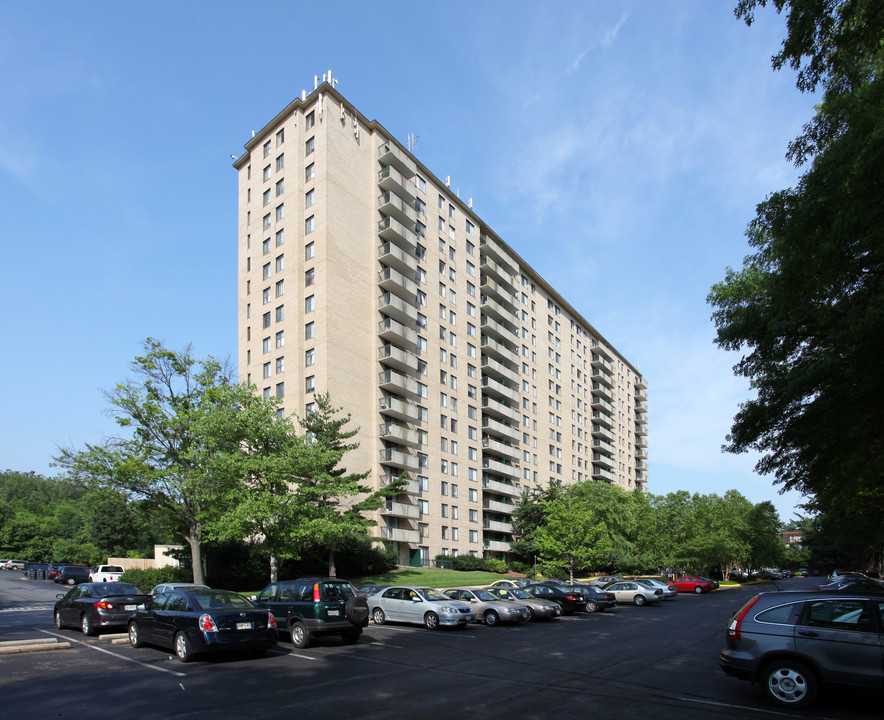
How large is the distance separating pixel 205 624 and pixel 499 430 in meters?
55.5

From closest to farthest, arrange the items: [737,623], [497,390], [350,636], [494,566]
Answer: [737,623], [350,636], [494,566], [497,390]

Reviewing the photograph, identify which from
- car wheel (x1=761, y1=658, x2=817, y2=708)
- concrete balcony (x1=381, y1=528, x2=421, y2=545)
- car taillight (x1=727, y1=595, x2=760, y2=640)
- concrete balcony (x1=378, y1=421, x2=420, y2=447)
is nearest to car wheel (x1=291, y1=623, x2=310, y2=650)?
car taillight (x1=727, y1=595, x2=760, y2=640)

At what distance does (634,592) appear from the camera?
120 ft

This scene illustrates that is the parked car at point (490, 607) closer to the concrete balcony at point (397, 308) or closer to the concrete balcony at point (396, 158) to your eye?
the concrete balcony at point (397, 308)

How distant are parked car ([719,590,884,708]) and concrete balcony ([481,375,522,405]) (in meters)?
57.2

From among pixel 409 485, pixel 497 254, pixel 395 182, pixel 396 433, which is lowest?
pixel 409 485

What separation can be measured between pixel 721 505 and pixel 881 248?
2599 inches

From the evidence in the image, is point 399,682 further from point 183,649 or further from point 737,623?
point 737,623

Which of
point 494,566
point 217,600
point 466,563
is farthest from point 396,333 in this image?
point 217,600

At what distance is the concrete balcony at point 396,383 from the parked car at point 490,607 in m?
29.2

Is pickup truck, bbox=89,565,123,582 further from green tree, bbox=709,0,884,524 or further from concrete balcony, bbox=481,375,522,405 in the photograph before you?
green tree, bbox=709,0,884,524

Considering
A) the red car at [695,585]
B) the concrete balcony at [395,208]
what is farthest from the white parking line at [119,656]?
the red car at [695,585]

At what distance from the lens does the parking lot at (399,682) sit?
8.71 meters

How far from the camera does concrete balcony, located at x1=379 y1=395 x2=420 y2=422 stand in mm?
51281
